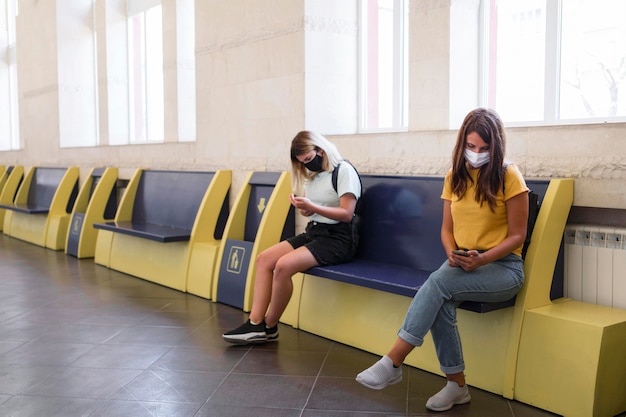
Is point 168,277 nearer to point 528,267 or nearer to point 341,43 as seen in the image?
point 341,43

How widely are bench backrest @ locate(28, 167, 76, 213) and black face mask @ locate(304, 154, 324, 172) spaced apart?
5462 mm

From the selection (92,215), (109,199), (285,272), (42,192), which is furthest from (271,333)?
(42,192)

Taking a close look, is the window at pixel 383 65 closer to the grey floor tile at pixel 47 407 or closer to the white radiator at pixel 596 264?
the white radiator at pixel 596 264

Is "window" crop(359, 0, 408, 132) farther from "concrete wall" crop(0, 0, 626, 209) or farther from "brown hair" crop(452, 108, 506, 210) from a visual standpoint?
"brown hair" crop(452, 108, 506, 210)

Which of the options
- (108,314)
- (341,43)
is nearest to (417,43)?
(341,43)

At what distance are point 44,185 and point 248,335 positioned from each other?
6.43 meters

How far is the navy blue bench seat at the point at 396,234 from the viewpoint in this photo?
149 inches

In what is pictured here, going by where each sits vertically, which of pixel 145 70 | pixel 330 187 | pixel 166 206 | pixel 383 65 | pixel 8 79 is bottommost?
pixel 166 206

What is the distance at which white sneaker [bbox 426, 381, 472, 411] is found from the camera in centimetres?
304

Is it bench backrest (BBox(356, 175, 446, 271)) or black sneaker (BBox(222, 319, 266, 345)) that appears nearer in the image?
bench backrest (BBox(356, 175, 446, 271))

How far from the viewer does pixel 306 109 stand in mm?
5234

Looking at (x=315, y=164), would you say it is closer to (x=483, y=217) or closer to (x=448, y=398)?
(x=483, y=217)

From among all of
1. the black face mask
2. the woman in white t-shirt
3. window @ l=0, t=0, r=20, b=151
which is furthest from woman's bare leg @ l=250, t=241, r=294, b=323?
window @ l=0, t=0, r=20, b=151

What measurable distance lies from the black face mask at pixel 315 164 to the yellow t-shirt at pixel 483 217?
1.10 m
